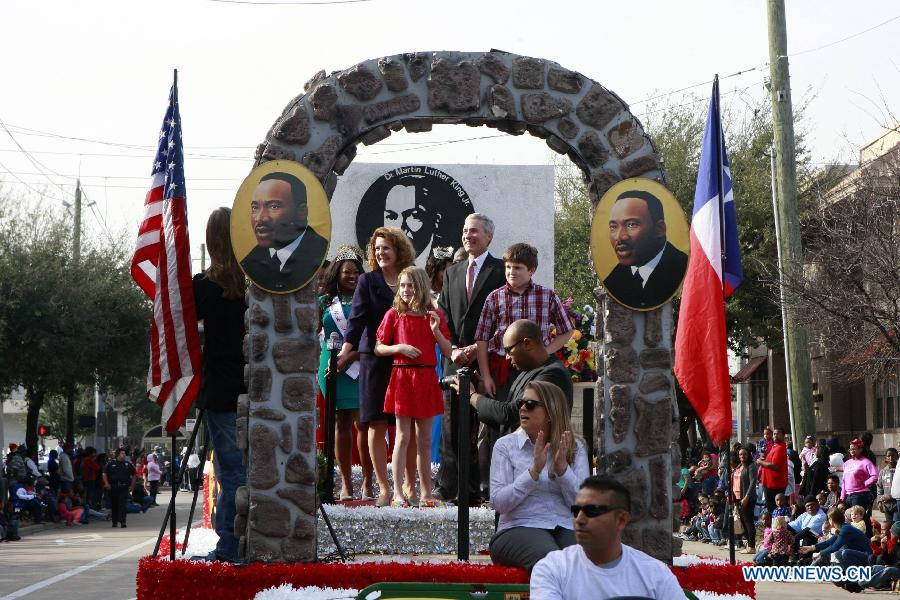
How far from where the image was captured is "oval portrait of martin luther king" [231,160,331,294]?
916 centimetres

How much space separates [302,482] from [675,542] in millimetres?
2582

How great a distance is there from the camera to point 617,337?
370 inches

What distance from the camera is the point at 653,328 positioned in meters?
9.41

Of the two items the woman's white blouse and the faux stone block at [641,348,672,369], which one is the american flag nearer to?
the woman's white blouse

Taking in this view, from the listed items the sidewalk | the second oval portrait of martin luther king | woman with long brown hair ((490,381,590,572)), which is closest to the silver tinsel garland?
woman with long brown hair ((490,381,590,572))

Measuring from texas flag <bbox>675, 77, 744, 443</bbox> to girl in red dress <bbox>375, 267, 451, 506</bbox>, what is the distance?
1.88 m

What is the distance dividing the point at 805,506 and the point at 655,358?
10800 mm

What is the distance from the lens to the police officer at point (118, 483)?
30.9 metres

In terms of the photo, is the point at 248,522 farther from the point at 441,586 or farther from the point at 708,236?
the point at 708,236

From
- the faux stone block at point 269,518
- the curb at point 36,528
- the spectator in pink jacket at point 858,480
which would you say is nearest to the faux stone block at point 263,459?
the faux stone block at point 269,518

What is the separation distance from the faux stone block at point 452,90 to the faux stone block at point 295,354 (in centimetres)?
184

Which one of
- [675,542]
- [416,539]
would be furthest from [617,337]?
[416,539]

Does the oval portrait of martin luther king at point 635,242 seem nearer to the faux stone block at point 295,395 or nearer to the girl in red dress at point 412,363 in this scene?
the girl in red dress at point 412,363

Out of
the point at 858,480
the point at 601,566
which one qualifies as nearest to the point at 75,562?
the point at 858,480
